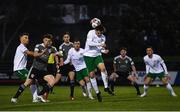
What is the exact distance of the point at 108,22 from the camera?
208 ft

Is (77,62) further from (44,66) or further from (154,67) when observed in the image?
(44,66)

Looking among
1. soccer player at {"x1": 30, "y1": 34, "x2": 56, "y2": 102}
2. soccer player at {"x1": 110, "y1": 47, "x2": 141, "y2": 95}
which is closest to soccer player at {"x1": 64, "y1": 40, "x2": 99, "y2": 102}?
soccer player at {"x1": 110, "y1": 47, "x2": 141, "y2": 95}

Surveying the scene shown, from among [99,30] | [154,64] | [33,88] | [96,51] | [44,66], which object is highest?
[99,30]

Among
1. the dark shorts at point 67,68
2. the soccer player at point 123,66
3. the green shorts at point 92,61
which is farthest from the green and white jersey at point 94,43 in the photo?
the soccer player at point 123,66

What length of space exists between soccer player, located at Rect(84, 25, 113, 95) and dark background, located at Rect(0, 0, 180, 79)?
92.1ft

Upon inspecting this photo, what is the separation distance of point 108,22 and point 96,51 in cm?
4278

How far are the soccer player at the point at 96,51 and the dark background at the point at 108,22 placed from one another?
28076 mm

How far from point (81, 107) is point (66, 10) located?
5035cm

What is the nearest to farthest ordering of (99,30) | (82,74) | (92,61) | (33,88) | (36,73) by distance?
(36,73), (99,30), (92,61), (33,88), (82,74)

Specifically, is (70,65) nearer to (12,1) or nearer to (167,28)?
(167,28)

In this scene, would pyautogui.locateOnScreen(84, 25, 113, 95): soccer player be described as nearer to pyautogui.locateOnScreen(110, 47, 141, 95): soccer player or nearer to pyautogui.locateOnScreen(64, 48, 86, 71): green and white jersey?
→ pyautogui.locateOnScreen(64, 48, 86, 71): green and white jersey

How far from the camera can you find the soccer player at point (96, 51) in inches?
808

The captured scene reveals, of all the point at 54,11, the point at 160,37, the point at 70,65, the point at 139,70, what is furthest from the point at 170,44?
the point at 70,65

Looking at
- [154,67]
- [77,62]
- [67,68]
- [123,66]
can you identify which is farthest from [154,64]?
[67,68]
